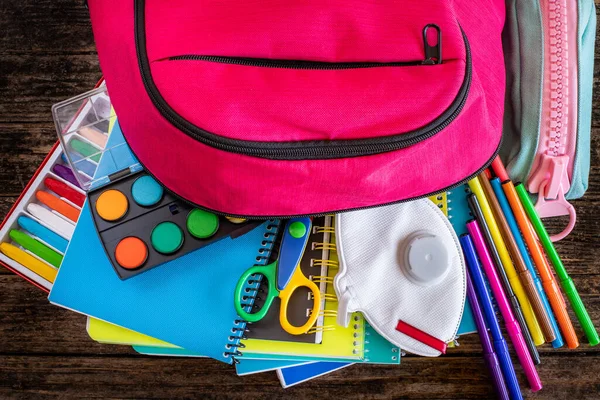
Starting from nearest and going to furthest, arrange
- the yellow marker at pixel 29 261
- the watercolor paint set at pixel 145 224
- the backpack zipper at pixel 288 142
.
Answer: the backpack zipper at pixel 288 142 → the watercolor paint set at pixel 145 224 → the yellow marker at pixel 29 261

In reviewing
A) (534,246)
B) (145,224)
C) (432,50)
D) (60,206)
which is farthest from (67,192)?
(534,246)


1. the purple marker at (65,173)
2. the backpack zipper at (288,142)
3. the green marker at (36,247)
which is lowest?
the green marker at (36,247)

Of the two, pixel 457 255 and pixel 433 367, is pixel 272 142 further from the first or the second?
pixel 433 367

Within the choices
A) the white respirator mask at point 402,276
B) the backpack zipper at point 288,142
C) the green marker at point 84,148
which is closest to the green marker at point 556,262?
the white respirator mask at point 402,276

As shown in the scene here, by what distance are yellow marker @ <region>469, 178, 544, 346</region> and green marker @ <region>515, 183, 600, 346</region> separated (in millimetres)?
45

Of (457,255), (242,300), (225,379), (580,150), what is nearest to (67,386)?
(225,379)

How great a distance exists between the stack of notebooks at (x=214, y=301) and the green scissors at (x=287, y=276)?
0.01 meters

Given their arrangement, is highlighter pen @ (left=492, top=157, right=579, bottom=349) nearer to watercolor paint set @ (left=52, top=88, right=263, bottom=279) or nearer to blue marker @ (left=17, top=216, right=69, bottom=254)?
watercolor paint set @ (left=52, top=88, right=263, bottom=279)

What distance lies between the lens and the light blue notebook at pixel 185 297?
0.63 m

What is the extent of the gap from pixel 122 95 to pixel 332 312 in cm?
35

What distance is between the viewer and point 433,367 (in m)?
0.74

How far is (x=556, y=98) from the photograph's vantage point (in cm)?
62

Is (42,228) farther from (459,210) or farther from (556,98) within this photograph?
(556,98)

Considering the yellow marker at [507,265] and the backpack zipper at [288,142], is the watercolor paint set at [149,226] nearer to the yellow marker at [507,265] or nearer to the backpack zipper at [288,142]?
the backpack zipper at [288,142]
